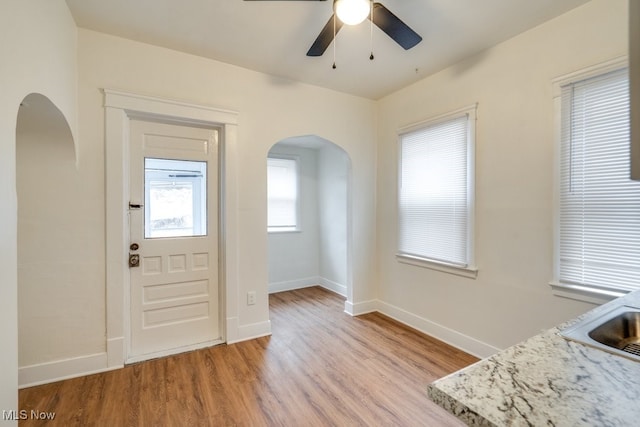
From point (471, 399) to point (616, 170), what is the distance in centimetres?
202

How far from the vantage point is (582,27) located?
1913 mm

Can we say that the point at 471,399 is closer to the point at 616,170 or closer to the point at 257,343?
the point at 616,170

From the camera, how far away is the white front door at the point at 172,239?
8.19ft

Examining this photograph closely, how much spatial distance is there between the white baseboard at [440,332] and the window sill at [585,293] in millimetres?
720

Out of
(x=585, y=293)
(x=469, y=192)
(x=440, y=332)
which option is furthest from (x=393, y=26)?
(x=440, y=332)

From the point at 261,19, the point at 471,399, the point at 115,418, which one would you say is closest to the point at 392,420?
the point at 471,399

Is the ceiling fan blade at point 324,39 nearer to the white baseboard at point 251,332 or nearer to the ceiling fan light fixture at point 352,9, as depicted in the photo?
the ceiling fan light fixture at point 352,9

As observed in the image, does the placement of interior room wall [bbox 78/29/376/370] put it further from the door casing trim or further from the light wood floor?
the light wood floor

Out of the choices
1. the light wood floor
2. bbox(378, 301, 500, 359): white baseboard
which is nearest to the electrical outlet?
the light wood floor

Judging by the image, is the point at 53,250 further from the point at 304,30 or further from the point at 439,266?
the point at 439,266

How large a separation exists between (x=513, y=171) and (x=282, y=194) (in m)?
3.31

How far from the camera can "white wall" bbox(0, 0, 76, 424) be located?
1.18 meters

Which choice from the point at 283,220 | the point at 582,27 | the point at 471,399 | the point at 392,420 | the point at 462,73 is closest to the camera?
the point at 471,399

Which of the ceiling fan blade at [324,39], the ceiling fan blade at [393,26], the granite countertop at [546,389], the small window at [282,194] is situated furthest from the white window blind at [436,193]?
the small window at [282,194]
